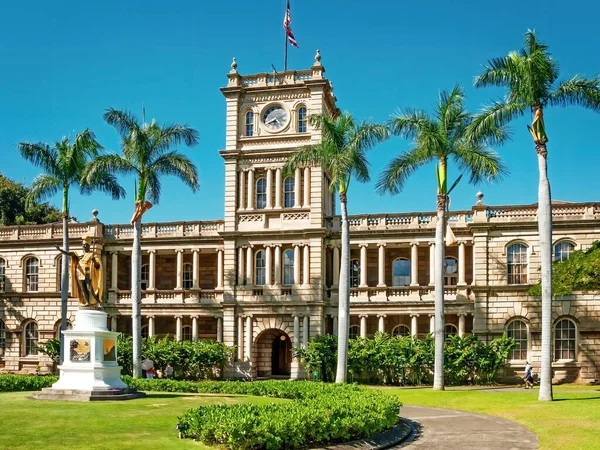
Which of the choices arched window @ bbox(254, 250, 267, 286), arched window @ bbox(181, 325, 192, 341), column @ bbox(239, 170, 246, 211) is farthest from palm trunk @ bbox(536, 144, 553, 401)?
arched window @ bbox(181, 325, 192, 341)

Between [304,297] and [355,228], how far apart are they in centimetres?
477

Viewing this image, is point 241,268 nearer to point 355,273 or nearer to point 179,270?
point 179,270

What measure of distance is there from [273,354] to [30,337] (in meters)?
15.4

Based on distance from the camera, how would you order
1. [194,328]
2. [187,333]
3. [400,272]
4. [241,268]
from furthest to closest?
1. [187,333]
2. [400,272]
3. [194,328]
4. [241,268]

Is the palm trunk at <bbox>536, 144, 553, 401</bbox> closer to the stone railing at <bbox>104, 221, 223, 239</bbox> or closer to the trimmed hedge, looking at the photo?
the trimmed hedge

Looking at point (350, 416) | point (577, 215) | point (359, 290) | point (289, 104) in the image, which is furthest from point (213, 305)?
point (350, 416)

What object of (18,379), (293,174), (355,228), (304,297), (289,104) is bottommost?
(18,379)

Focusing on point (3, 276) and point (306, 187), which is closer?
point (306, 187)

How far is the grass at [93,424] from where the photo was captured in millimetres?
16844

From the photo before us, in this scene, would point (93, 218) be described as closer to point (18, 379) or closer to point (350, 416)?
point (18, 379)

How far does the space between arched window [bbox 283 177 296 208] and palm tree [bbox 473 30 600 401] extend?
638 inches

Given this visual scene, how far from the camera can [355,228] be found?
146 feet

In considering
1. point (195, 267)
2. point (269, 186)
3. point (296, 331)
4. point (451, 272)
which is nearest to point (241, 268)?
point (195, 267)

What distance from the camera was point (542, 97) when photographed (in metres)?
30.2
